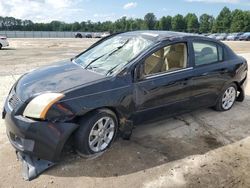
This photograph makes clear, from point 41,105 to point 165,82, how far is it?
1.80m

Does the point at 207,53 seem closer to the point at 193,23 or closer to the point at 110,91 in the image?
the point at 110,91

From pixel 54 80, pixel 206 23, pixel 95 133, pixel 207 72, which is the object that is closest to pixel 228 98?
pixel 207 72

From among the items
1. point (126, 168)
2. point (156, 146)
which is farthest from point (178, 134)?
point (126, 168)

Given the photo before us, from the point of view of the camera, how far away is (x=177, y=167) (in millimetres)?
3482

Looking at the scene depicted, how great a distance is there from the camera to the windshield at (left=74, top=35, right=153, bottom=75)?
3963mm

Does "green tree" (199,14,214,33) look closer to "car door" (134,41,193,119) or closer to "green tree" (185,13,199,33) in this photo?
"green tree" (185,13,199,33)

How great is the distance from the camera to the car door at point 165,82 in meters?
3.90

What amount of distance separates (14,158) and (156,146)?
1.86 m

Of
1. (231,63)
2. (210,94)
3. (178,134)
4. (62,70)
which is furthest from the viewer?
(231,63)

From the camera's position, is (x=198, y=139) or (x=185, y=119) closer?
(x=198, y=139)

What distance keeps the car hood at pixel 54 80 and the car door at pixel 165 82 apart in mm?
610

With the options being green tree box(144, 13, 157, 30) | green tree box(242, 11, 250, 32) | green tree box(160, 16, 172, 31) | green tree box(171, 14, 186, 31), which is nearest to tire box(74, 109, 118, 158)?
green tree box(242, 11, 250, 32)

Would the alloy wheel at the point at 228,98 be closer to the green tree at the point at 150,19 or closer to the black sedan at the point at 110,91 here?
the black sedan at the point at 110,91

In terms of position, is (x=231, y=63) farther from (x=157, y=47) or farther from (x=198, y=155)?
(x=198, y=155)
